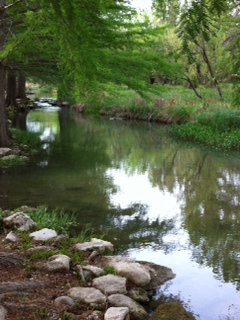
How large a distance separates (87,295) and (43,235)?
1.84 metres

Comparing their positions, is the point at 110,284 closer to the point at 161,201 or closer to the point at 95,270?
the point at 95,270

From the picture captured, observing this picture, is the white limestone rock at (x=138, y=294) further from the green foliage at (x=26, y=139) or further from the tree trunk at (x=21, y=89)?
the tree trunk at (x=21, y=89)

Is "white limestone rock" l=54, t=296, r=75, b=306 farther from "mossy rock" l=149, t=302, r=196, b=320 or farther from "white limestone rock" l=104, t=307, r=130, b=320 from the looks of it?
"mossy rock" l=149, t=302, r=196, b=320

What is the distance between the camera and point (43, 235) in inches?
261

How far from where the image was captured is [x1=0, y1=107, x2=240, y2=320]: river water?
20.4 feet

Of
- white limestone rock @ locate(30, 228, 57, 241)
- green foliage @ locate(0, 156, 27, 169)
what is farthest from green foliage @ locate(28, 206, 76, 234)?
green foliage @ locate(0, 156, 27, 169)

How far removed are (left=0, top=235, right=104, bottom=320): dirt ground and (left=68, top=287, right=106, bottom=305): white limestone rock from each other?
0.09 meters

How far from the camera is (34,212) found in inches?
330

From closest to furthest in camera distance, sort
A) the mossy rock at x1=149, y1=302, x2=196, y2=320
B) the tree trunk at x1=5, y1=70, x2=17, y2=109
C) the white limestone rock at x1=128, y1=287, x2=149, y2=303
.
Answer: the mossy rock at x1=149, y1=302, x2=196, y2=320
the white limestone rock at x1=128, y1=287, x2=149, y2=303
the tree trunk at x1=5, y1=70, x2=17, y2=109

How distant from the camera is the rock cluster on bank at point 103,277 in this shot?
488cm

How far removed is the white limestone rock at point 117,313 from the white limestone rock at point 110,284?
0.49 m

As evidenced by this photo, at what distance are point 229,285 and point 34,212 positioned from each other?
12.9 feet

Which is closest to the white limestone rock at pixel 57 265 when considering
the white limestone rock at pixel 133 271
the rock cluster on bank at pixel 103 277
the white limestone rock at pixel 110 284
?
the rock cluster on bank at pixel 103 277

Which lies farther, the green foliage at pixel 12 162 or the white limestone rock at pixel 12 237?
the green foliage at pixel 12 162
